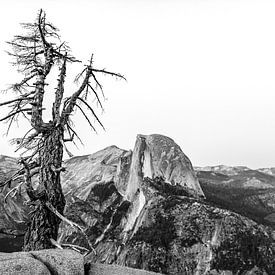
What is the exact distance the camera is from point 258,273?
61.5m

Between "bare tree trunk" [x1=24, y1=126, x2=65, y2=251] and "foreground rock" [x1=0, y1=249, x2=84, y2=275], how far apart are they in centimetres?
109

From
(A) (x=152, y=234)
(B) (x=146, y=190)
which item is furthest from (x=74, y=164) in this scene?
(A) (x=152, y=234)

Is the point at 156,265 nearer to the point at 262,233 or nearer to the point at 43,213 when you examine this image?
the point at 262,233

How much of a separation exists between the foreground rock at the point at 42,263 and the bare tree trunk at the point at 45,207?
1.09 metres

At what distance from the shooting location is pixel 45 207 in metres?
10.9

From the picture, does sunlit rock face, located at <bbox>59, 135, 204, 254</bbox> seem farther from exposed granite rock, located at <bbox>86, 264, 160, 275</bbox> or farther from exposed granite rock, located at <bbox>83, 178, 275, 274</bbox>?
exposed granite rock, located at <bbox>86, 264, 160, 275</bbox>

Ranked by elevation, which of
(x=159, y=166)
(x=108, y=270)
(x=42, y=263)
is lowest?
(x=108, y=270)

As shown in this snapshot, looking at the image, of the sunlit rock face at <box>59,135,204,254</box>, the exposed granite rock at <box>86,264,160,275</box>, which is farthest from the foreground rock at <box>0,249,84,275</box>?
the sunlit rock face at <box>59,135,204,254</box>

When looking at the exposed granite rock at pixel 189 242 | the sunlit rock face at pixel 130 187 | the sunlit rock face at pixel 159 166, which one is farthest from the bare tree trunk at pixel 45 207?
the sunlit rock face at pixel 159 166

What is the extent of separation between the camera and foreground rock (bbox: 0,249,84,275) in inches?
341

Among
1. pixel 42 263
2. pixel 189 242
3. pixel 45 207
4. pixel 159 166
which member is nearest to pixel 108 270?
pixel 42 263

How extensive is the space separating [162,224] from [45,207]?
199 ft

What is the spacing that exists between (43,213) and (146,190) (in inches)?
2701

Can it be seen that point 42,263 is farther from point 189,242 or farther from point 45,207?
point 189,242
